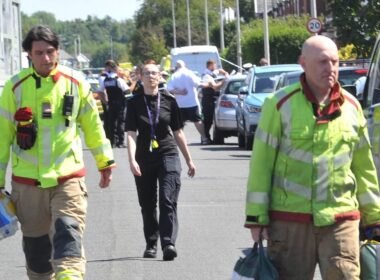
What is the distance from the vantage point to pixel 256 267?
20.1ft

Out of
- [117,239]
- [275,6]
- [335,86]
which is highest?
[275,6]

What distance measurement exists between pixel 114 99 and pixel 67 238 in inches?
727

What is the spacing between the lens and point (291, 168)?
632cm

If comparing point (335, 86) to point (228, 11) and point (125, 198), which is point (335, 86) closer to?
point (125, 198)

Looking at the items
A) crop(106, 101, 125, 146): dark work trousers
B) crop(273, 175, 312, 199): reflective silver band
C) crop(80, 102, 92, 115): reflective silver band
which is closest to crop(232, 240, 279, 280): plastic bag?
crop(273, 175, 312, 199): reflective silver band

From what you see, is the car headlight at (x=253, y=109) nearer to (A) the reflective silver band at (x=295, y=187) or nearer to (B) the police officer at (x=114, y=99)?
(B) the police officer at (x=114, y=99)

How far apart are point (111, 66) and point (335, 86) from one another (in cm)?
1928

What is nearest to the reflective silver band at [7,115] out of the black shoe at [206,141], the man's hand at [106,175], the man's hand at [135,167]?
the man's hand at [106,175]

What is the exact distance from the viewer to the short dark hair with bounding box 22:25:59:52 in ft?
25.5

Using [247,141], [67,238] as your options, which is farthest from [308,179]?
[247,141]

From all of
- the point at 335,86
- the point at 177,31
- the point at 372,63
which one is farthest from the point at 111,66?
the point at 177,31

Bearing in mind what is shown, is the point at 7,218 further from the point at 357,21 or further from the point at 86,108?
the point at 357,21

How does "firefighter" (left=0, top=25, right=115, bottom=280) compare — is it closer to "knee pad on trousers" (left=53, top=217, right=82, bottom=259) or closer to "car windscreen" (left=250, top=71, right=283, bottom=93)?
"knee pad on trousers" (left=53, top=217, right=82, bottom=259)

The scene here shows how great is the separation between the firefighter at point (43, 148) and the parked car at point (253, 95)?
15.9m
